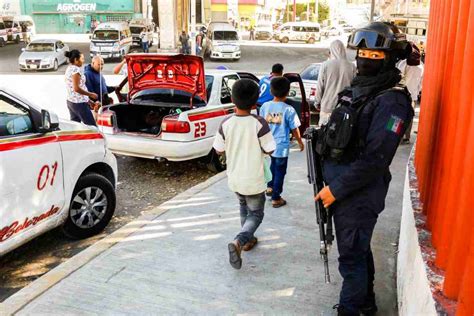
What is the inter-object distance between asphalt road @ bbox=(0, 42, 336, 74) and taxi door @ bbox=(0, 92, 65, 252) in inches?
733

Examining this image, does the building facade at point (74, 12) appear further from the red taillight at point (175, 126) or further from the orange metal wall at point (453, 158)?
the orange metal wall at point (453, 158)

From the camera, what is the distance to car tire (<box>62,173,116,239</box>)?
15.8 feet

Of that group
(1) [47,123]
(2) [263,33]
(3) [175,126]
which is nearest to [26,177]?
(1) [47,123]

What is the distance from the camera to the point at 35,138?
422cm

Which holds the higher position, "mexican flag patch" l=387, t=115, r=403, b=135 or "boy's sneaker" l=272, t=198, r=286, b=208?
"mexican flag patch" l=387, t=115, r=403, b=135

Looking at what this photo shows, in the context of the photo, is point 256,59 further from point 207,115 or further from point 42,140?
point 42,140

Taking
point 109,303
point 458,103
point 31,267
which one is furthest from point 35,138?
point 458,103

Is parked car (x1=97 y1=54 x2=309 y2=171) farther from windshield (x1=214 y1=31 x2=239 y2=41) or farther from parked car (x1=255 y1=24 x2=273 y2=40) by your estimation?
parked car (x1=255 y1=24 x2=273 y2=40)

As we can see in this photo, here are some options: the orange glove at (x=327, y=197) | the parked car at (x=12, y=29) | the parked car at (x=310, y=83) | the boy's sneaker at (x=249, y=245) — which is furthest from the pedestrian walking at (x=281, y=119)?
the parked car at (x=12, y=29)

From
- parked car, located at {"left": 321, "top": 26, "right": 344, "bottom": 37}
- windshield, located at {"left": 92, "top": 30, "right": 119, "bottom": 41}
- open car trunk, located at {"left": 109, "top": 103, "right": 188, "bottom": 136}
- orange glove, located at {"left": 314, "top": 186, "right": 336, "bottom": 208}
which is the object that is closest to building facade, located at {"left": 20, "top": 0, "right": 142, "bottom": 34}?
parked car, located at {"left": 321, "top": 26, "right": 344, "bottom": 37}

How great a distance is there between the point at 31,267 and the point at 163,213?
1.44 meters

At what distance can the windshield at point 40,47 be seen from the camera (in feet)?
75.5

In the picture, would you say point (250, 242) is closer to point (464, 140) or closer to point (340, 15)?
point (464, 140)

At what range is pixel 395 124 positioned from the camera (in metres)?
2.70
